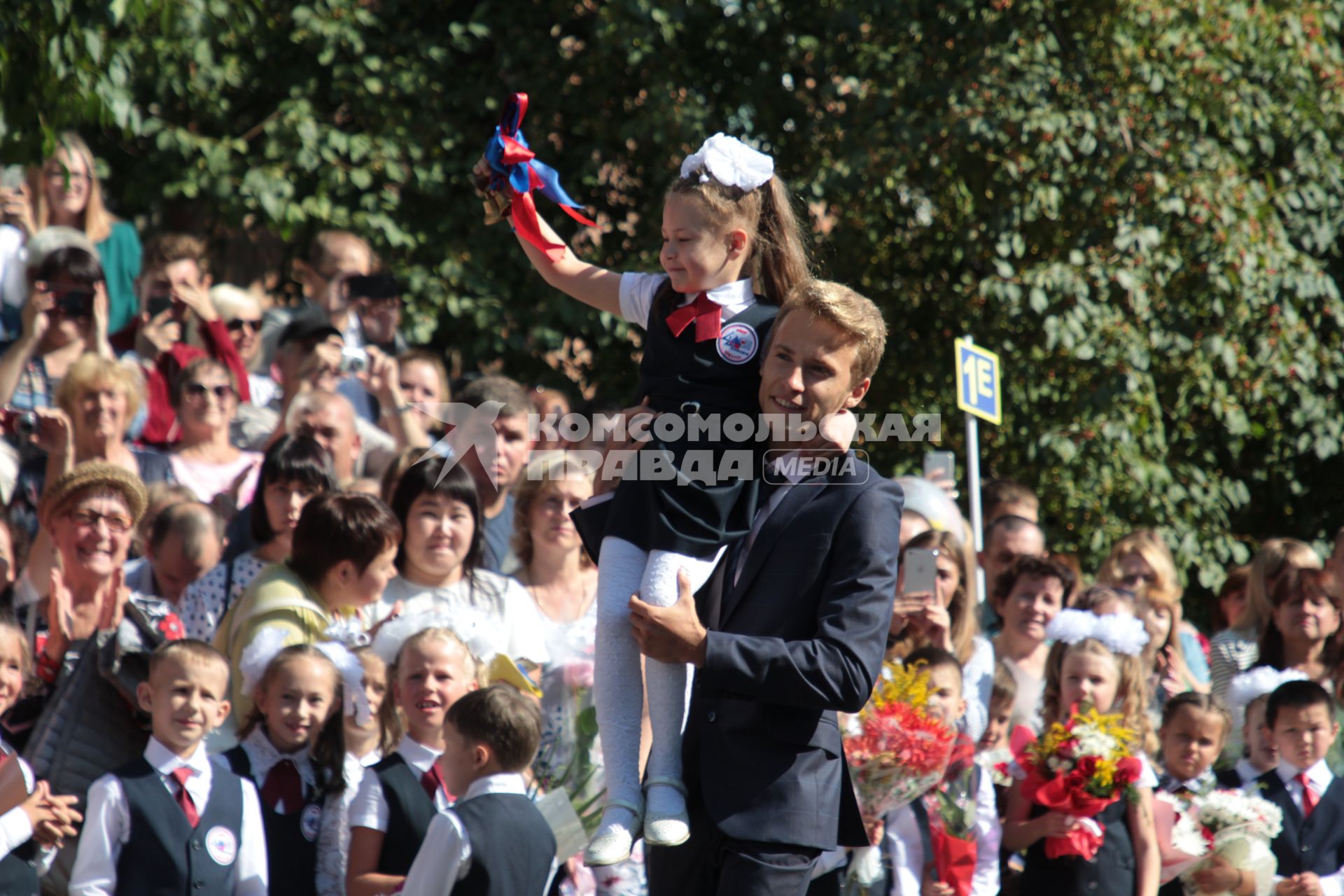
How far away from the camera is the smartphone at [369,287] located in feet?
26.2

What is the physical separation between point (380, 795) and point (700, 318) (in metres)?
2.16

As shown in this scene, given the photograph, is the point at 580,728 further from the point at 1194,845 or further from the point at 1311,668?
the point at 1311,668

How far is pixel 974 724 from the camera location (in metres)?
5.84

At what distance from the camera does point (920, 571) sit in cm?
550

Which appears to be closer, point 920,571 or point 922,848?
point 922,848

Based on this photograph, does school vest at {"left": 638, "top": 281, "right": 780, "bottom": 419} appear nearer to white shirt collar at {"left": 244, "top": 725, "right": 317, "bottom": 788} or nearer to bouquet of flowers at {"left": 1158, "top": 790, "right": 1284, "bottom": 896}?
white shirt collar at {"left": 244, "top": 725, "right": 317, "bottom": 788}

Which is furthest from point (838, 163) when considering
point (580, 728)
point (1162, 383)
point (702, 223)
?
point (702, 223)

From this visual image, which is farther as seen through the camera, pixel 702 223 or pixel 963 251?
pixel 963 251

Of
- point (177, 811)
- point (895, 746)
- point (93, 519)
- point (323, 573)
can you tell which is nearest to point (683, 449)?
point (895, 746)

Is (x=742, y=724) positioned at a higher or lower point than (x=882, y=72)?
lower

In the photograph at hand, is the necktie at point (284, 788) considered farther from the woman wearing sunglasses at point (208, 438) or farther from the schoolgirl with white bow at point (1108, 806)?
the schoolgirl with white bow at point (1108, 806)

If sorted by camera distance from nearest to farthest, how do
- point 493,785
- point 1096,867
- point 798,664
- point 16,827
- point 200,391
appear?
point 798,664, point 16,827, point 493,785, point 1096,867, point 200,391

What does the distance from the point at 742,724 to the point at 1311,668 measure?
4853 mm

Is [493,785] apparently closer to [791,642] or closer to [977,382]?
[791,642]
